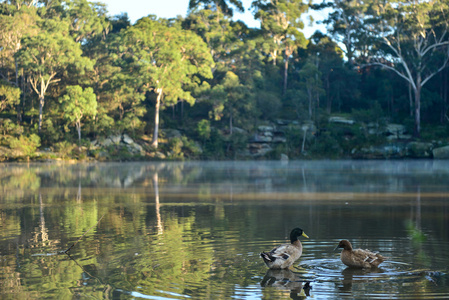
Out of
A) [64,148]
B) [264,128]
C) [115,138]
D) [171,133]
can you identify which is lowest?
[64,148]

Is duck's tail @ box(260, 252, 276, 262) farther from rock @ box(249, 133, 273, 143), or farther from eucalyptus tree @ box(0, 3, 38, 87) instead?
rock @ box(249, 133, 273, 143)

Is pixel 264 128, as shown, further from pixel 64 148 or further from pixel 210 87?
pixel 64 148

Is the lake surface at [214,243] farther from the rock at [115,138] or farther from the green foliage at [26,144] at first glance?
the rock at [115,138]

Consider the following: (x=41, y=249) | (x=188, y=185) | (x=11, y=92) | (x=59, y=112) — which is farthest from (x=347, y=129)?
(x=41, y=249)

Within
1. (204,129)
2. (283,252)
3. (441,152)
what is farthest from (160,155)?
(283,252)

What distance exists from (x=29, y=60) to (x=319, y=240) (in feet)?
199

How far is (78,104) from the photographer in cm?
6775

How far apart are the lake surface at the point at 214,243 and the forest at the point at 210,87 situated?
47627 millimetres

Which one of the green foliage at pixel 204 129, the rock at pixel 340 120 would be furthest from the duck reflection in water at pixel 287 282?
the rock at pixel 340 120

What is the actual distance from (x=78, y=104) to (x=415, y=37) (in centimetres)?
4122

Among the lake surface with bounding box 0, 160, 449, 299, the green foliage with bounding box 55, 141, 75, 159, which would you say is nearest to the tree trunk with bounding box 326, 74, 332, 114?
the green foliage with bounding box 55, 141, 75, 159

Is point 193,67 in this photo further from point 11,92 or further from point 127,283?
point 127,283

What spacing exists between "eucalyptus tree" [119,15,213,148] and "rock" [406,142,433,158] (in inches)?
1032

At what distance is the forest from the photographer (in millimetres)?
69875
